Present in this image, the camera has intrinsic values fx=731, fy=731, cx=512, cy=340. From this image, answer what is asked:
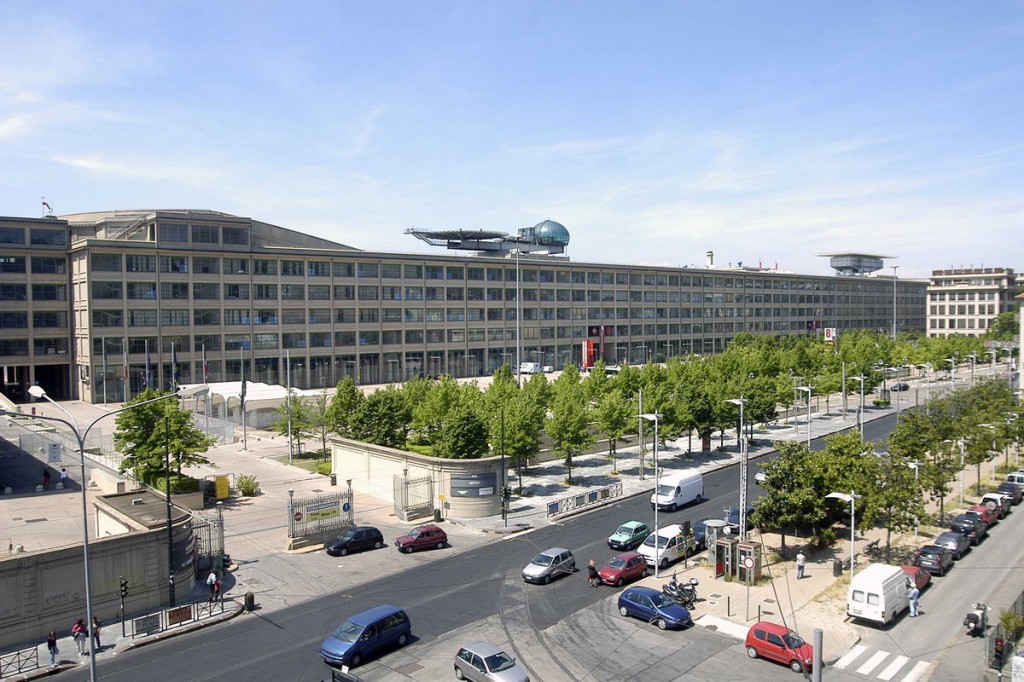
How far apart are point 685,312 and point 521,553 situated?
120 metres

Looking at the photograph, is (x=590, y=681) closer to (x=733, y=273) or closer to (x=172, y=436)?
(x=172, y=436)

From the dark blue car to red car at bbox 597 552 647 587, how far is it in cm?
289

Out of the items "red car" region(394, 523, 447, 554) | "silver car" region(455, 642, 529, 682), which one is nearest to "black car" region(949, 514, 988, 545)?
"red car" region(394, 523, 447, 554)

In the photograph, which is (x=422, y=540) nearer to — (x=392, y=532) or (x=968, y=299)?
(x=392, y=532)

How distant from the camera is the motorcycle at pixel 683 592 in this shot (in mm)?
30917

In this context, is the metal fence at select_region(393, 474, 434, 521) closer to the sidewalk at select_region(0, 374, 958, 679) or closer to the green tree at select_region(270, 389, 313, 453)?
the sidewalk at select_region(0, 374, 958, 679)

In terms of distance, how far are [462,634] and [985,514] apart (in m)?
33.7

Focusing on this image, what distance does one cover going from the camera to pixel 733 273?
161 m

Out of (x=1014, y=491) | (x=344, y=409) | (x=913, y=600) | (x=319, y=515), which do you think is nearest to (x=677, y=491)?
(x=913, y=600)

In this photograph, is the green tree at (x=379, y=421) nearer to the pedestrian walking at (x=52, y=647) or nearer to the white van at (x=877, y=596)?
the pedestrian walking at (x=52, y=647)

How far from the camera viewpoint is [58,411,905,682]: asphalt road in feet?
81.0

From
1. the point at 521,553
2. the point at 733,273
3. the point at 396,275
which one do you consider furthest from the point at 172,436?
the point at 733,273

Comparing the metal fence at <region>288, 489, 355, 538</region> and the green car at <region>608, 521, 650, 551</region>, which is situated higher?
the metal fence at <region>288, 489, 355, 538</region>

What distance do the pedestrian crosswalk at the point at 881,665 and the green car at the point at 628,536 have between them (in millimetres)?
12939
